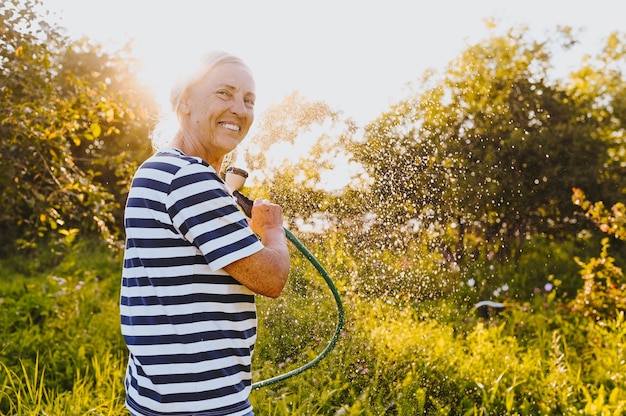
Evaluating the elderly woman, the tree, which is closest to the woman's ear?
the elderly woman

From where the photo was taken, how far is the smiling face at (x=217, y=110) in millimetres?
1592

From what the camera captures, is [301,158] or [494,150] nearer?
[301,158]

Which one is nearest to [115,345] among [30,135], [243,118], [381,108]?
[30,135]

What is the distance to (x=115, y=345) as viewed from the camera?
400cm

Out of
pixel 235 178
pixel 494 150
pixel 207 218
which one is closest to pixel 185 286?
pixel 207 218

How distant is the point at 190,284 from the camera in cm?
139

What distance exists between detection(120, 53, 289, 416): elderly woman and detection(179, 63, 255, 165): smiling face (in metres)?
0.17

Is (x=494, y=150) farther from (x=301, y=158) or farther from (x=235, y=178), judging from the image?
(x=235, y=178)

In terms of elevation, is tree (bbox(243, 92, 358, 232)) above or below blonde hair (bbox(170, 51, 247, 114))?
above

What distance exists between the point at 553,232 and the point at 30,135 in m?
3.88

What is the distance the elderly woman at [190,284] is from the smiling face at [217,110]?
0.54 feet

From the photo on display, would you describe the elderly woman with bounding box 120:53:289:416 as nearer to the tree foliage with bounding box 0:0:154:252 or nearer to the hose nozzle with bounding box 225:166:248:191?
the hose nozzle with bounding box 225:166:248:191

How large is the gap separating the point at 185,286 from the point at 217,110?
0.43 meters

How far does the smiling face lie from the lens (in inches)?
62.7
